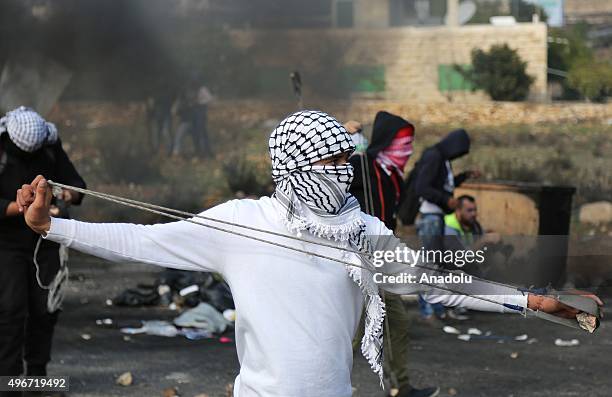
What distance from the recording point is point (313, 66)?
14.6m

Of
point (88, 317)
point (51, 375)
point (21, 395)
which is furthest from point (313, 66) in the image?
point (21, 395)

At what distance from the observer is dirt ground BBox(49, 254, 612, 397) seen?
6973 mm

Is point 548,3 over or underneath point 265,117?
→ over

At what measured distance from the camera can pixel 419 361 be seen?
774 cm

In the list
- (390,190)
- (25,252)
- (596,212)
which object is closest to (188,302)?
(390,190)

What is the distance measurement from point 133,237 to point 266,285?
40 cm

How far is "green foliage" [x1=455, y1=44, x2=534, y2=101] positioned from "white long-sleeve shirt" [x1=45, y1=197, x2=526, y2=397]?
10824 millimetres

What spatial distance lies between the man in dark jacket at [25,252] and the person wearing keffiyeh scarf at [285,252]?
9.43 ft

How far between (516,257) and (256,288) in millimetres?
1939

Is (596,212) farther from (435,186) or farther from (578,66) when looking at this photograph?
(435,186)

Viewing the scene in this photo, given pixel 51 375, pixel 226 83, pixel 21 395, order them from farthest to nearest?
pixel 226 83 < pixel 51 375 < pixel 21 395

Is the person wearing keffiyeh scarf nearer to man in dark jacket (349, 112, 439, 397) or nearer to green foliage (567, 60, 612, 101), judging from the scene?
man in dark jacket (349, 112, 439, 397)

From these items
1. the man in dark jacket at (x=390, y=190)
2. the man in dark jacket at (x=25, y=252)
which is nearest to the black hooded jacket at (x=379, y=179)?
the man in dark jacket at (x=390, y=190)

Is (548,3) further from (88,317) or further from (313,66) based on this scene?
(88,317)
